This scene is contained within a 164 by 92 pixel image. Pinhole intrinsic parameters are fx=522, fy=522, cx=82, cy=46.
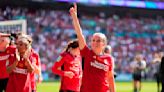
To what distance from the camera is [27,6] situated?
43.9 meters

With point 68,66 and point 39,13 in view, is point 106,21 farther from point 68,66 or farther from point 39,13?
point 68,66

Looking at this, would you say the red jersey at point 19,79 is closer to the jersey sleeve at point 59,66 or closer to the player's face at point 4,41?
the player's face at point 4,41

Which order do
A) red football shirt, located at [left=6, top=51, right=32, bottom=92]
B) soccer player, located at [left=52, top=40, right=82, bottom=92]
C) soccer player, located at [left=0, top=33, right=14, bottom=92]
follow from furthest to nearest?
soccer player, located at [left=52, top=40, right=82, bottom=92] < soccer player, located at [left=0, top=33, right=14, bottom=92] < red football shirt, located at [left=6, top=51, right=32, bottom=92]

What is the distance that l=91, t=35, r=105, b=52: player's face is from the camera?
8250 millimetres

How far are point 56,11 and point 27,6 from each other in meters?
3.17

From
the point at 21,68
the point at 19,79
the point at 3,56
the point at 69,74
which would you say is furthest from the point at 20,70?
the point at 69,74

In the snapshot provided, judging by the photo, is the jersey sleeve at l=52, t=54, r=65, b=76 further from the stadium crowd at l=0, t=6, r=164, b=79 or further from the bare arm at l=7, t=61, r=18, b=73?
the stadium crowd at l=0, t=6, r=164, b=79

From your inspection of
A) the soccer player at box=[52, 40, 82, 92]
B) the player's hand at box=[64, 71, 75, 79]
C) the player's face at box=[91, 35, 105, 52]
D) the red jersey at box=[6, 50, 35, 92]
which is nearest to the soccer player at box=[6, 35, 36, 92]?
the red jersey at box=[6, 50, 35, 92]

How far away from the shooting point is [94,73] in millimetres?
8422

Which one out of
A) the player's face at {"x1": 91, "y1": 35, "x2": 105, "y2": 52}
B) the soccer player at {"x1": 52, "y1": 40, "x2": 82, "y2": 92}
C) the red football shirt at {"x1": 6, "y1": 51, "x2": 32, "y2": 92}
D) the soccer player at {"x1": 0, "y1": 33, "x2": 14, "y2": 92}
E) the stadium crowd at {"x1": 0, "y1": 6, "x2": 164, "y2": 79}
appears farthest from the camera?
the stadium crowd at {"x1": 0, "y1": 6, "x2": 164, "y2": 79}

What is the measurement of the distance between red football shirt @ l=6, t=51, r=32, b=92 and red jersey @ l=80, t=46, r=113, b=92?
982 mm

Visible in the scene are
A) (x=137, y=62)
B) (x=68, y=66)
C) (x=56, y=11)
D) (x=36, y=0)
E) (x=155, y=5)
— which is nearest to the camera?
(x=68, y=66)

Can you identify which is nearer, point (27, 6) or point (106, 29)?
point (27, 6)

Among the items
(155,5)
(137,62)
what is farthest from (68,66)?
(155,5)
